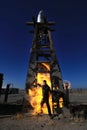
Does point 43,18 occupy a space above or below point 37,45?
above

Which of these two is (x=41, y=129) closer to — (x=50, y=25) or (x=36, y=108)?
(x=36, y=108)

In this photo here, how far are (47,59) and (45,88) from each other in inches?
214

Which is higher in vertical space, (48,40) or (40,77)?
(48,40)

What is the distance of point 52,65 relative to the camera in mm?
17016

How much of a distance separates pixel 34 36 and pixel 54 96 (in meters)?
5.74

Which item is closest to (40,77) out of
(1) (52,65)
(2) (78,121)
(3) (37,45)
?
(1) (52,65)

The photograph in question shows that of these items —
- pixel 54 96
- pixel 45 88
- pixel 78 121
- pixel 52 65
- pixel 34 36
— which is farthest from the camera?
pixel 34 36

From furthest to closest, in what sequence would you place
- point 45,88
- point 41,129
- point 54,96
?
point 54,96
point 45,88
point 41,129

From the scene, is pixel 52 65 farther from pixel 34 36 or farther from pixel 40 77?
pixel 34 36

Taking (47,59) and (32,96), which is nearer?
(32,96)

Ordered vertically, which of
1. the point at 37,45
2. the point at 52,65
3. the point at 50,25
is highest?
the point at 50,25

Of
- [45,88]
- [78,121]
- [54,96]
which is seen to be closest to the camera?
[78,121]

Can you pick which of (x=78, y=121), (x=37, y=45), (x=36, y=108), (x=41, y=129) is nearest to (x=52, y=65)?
(x=37, y=45)

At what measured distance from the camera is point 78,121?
35.5 ft
